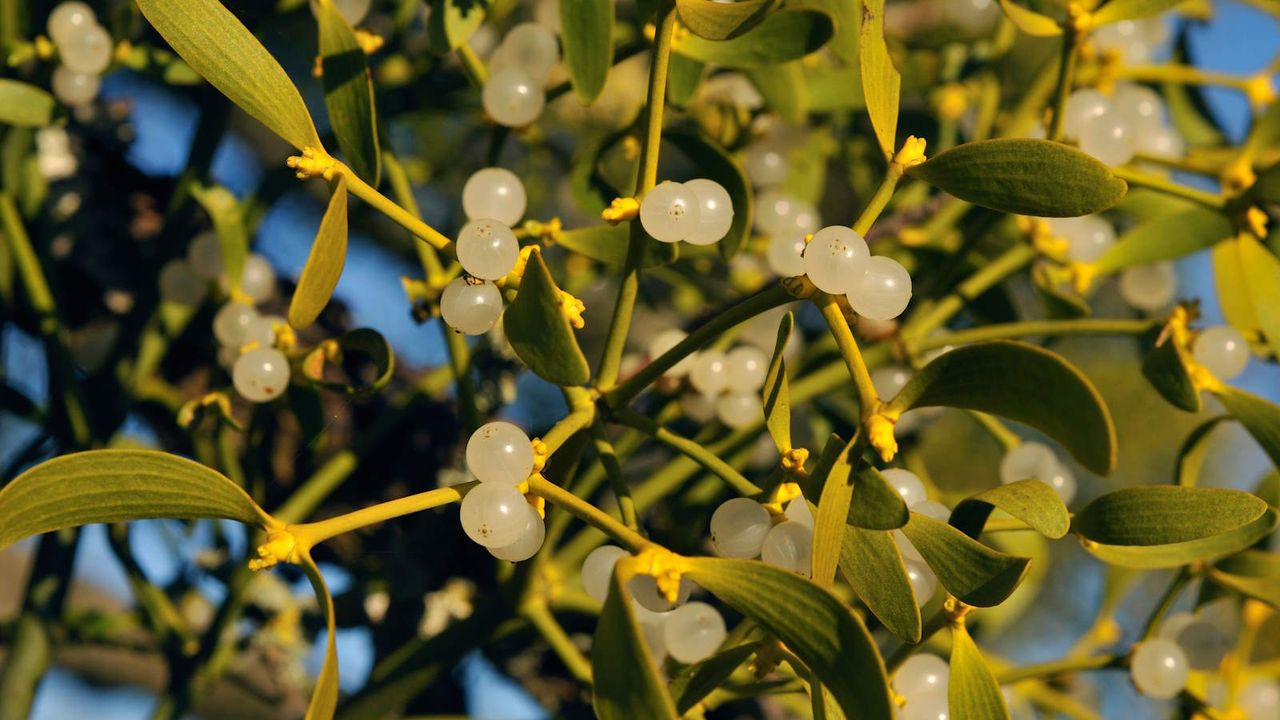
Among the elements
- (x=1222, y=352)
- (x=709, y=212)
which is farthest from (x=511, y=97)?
(x=1222, y=352)

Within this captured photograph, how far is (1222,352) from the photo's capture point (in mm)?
562

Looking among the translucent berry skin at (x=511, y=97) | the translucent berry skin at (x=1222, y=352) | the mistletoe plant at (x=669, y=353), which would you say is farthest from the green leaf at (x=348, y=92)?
the translucent berry skin at (x=1222, y=352)

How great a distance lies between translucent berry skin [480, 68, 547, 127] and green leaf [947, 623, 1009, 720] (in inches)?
13.6

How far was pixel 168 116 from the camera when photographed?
1.17 m

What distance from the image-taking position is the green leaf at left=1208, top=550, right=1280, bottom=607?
1.82 feet

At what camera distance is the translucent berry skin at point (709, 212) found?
1.48 ft

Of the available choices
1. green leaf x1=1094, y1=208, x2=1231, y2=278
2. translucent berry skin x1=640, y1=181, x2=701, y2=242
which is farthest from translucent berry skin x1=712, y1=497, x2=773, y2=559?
green leaf x1=1094, y1=208, x2=1231, y2=278

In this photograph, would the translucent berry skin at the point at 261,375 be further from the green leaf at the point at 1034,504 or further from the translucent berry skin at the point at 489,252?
the green leaf at the point at 1034,504

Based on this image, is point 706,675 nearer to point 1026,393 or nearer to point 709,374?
point 1026,393

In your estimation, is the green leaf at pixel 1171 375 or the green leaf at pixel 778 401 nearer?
the green leaf at pixel 778 401

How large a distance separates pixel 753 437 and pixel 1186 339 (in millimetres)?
253

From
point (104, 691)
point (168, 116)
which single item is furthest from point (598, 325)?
point (104, 691)

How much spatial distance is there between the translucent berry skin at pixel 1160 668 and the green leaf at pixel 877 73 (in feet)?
1.13

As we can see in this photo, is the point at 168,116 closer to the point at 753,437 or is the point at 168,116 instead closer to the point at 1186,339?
the point at 753,437
